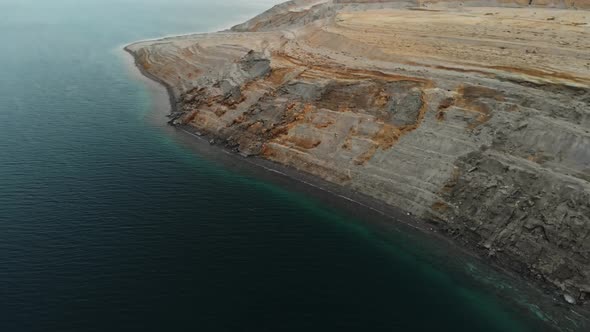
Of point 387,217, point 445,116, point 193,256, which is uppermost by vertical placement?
point 445,116

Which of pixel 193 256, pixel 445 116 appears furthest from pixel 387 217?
pixel 193 256

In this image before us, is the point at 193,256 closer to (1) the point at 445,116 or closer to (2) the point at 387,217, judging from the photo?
(2) the point at 387,217

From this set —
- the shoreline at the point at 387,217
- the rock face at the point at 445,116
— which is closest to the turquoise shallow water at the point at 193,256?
the shoreline at the point at 387,217

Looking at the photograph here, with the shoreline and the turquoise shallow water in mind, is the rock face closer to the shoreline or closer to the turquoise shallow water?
the shoreline

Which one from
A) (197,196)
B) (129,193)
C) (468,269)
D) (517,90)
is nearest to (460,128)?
(517,90)

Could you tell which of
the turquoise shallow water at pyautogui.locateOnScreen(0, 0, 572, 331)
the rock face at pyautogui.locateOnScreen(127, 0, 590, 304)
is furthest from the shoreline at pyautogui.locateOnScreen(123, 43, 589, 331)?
the turquoise shallow water at pyautogui.locateOnScreen(0, 0, 572, 331)

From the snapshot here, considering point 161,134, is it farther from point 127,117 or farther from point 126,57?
point 126,57
